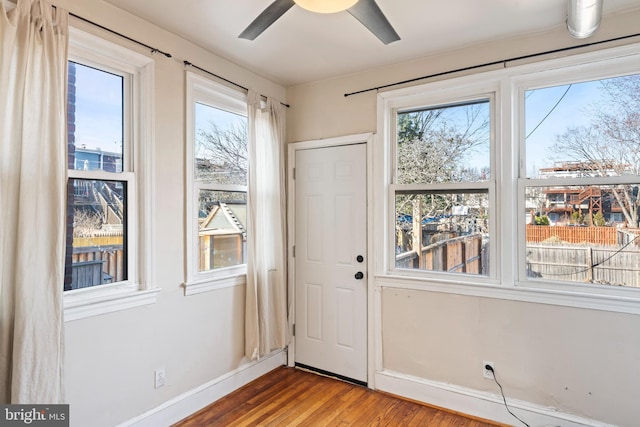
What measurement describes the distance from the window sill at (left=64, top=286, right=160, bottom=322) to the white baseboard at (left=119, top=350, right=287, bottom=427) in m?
0.72

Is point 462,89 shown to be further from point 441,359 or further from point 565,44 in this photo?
point 441,359

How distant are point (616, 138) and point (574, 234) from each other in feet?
2.18

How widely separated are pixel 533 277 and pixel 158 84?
2.92m

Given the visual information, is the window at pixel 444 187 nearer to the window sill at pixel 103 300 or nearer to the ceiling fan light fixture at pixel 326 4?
the ceiling fan light fixture at pixel 326 4

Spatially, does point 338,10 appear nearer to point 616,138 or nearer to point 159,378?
point 616,138

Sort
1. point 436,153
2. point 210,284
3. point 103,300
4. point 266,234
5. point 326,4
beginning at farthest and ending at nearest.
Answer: point 266,234, point 436,153, point 210,284, point 103,300, point 326,4

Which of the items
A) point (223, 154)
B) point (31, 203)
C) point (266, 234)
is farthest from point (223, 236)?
point (31, 203)

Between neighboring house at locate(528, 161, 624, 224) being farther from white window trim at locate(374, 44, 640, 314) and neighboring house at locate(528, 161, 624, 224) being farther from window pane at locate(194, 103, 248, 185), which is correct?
window pane at locate(194, 103, 248, 185)

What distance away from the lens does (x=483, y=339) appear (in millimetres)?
2568

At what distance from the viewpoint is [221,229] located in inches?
114

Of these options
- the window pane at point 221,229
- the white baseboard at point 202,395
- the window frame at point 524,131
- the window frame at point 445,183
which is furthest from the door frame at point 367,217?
the window frame at point 524,131

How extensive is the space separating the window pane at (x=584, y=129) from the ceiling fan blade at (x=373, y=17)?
51.3 inches

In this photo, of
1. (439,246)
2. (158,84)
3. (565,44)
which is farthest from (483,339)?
(158,84)

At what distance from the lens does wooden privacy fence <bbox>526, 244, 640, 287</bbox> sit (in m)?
2.22
